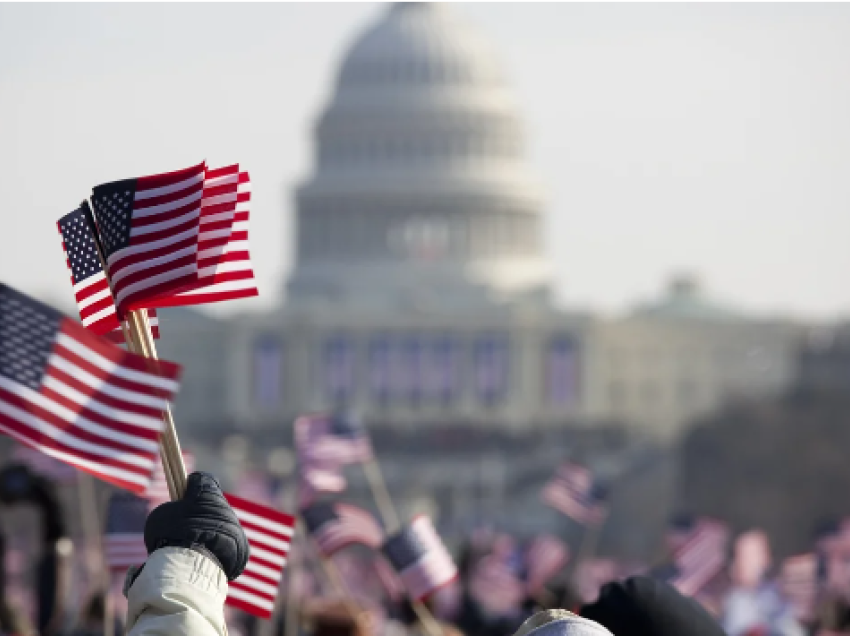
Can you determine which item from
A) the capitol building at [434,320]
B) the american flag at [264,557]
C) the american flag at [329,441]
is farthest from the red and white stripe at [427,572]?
the capitol building at [434,320]

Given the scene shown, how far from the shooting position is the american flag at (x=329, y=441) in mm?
29188

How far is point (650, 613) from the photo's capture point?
9594mm

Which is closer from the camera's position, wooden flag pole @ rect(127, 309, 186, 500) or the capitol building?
wooden flag pole @ rect(127, 309, 186, 500)

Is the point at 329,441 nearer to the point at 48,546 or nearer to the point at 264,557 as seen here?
the point at 48,546

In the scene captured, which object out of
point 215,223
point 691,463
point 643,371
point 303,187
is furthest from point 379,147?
point 215,223

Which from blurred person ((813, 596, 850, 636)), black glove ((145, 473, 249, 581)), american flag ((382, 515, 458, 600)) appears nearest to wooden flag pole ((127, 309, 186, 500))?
black glove ((145, 473, 249, 581))

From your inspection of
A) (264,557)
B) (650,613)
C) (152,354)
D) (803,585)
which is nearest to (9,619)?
(264,557)

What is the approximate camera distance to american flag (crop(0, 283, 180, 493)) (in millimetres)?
10258

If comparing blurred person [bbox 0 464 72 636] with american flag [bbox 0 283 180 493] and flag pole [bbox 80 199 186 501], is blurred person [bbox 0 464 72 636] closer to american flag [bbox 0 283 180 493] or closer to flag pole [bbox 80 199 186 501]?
american flag [bbox 0 283 180 493]

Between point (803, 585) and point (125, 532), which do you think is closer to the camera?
point (125, 532)

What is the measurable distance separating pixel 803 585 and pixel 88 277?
20086mm

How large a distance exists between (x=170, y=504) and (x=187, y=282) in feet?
3.79

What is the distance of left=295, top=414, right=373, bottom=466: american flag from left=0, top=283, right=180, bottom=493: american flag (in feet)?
56.1

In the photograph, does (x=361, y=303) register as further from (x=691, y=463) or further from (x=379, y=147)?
(x=691, y=463)
